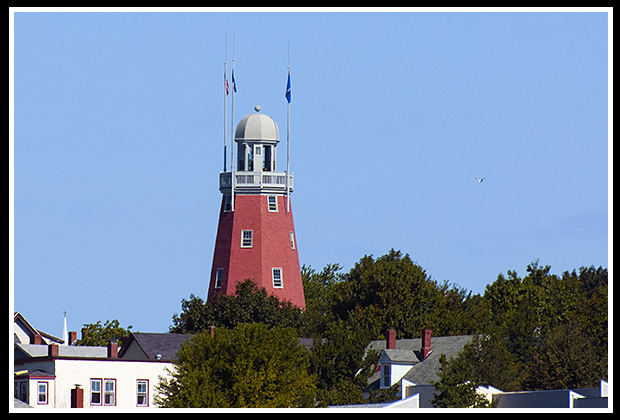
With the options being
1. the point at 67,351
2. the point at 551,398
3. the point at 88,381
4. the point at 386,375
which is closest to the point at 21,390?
the point at 88,381

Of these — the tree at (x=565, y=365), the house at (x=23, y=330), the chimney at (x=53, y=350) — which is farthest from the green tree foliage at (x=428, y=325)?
the house at (x=23, y=330)

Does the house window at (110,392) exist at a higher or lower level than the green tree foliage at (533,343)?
lower

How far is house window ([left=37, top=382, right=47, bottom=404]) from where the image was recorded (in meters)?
72.6

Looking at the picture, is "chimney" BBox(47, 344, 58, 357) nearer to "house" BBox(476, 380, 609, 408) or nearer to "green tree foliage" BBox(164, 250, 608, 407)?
"green tree foliage" BBox(164, 250, 608, 407)

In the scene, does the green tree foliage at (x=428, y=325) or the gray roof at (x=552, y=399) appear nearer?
the gray roof at (x=552, y=399)

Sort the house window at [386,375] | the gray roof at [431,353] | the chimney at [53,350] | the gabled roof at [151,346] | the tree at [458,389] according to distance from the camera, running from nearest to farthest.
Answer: the tree at [458,389]
the gray roof at [431,353]
the chimney at [53,350]
the house window at [386,375]
the gabled roof at [151,346]

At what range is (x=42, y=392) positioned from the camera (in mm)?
73000

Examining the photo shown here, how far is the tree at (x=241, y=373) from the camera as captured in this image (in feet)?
218

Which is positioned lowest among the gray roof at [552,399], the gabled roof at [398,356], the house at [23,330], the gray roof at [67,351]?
the gray roof at [552,399]

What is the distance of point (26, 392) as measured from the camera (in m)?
72.9

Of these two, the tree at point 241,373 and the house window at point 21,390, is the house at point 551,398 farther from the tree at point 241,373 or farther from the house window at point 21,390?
the house window at point 21,390

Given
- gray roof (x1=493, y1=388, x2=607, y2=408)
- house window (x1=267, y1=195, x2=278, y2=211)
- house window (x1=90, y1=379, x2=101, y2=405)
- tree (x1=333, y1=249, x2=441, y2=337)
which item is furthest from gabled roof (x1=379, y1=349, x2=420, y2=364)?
house window (x1=267, y1=195, x2=278, y2=211)

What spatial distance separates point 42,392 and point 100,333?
95.5 ft

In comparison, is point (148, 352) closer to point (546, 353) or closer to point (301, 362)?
point (301, 362)
